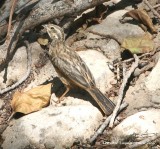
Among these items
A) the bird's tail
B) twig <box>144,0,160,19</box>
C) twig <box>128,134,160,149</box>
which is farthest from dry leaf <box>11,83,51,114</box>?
twig <box>144,0,160,19</box>

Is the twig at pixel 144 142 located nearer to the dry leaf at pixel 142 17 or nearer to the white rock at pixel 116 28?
the white rock at pixel 116 28

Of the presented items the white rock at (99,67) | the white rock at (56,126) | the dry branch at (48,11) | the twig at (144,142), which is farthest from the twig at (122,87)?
the dry branch at (48,11)

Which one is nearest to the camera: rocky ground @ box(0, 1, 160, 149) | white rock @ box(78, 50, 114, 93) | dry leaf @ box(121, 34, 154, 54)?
rocky ground @ box(0, 1, 160, 149)

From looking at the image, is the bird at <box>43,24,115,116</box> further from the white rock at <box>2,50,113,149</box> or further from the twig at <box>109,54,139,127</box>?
the white rock at <box>2,50,113,149</box>

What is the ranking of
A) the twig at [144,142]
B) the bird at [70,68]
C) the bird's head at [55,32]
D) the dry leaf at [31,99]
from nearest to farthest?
the twig at [144,142], the bird at [70,68], the dry leaf at [31,99], the bird's head at [55,32]

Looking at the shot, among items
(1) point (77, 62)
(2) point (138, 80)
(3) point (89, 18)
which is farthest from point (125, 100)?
(3) point (89, 18)

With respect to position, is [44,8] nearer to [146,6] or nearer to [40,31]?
[40,31]
